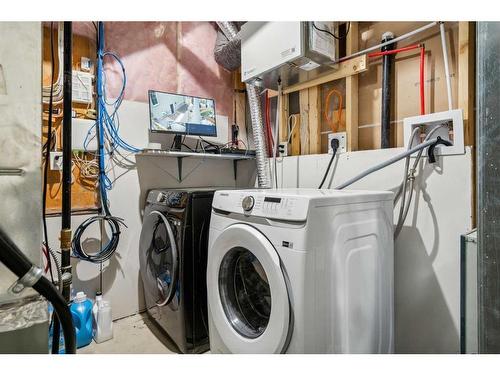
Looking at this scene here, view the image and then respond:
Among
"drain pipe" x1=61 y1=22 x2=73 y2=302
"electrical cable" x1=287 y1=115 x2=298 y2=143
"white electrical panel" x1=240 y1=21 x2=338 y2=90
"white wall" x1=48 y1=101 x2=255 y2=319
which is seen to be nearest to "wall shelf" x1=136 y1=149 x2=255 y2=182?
"white wall" x1=48 y1=101 x2=255 y2=319

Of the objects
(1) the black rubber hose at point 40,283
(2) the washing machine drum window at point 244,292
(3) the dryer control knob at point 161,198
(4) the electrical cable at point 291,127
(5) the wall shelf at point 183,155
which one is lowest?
(2) the washing machine drum window at point 244,292

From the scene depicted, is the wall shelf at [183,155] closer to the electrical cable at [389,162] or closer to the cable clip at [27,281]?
the electrical cable at [389,162]

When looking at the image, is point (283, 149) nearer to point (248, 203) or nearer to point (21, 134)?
point (248, 203)

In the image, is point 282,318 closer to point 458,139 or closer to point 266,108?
point 458,139

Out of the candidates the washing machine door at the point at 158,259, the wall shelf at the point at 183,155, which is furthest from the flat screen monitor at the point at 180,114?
the washing machine door at the point at 158,259

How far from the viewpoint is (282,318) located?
100cm

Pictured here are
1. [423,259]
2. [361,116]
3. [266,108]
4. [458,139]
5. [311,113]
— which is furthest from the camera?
[266,108]

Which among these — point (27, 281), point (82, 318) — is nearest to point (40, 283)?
point (27, 281)

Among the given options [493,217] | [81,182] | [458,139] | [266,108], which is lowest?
[493,217]

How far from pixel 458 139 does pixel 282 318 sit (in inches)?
45.7

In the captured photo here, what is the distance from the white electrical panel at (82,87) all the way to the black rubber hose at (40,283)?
5.60 feet

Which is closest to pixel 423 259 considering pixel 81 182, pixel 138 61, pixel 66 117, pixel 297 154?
pixel 297 154

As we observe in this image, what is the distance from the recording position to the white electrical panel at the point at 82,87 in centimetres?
189

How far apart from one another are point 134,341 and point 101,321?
26cm
